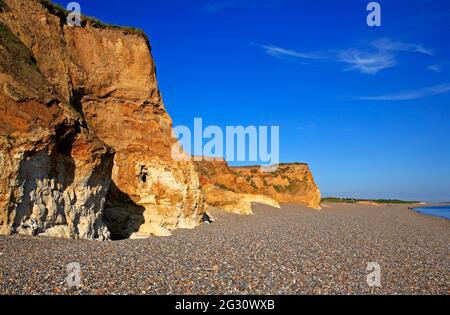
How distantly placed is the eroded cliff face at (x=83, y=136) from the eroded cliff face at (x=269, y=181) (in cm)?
1641

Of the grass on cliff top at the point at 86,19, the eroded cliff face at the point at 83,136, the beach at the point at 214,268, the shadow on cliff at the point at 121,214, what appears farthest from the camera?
the shadow on cliff at the point at 121,214

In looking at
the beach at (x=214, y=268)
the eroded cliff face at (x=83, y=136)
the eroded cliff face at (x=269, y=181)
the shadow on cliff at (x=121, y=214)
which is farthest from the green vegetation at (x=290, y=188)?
the beach at (x=214, y=268)

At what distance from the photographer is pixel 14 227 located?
11.4m

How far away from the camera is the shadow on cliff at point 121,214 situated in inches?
741

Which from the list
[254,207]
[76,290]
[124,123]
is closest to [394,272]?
[76,290]

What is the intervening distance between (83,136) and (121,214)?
243 inches

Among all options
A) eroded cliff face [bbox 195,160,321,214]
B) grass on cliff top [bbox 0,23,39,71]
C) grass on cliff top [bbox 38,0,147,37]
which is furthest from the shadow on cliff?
eroded cliff face [bbox 195,160,321,214]

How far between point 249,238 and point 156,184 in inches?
283

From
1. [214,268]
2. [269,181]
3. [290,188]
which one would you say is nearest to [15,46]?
[214,268]

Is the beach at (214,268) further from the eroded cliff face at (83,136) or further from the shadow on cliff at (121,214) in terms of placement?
the shadow on cliff at (121,214)

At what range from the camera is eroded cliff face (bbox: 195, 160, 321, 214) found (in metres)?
40.1

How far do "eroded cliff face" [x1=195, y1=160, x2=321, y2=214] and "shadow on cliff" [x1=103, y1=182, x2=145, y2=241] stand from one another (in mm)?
17304

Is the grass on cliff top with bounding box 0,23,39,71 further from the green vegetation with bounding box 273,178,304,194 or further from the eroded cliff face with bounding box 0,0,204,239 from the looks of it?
the green vegetation with bounding box 273,178,304,194

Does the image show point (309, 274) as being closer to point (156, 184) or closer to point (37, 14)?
point (156, 184)
